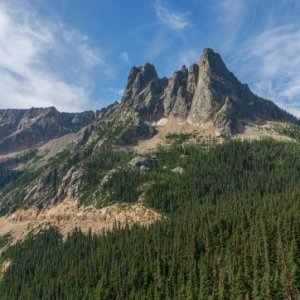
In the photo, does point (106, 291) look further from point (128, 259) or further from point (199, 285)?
point (199, 285)

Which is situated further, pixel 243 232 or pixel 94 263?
pixel 94 263

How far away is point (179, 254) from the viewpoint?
168 metres

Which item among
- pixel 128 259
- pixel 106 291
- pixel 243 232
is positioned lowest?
pixel 106 291

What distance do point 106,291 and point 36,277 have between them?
54.1 metres

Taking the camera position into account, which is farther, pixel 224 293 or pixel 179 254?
pixel 179 254

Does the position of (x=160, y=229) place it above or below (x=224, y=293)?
above

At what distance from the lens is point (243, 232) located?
6442 inches

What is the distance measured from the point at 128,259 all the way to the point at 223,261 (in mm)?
42309

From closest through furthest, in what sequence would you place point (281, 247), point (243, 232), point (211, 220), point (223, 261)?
point (281, 247) < point (223, 261) < point (243, 232) < point (211, 220)

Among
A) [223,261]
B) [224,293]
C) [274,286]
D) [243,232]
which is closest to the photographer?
[274,286]

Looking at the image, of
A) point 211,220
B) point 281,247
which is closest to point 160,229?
point 211,220

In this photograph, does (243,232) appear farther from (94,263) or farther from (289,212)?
(94,263)

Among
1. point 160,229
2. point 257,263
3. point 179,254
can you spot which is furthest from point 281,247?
point 160,229

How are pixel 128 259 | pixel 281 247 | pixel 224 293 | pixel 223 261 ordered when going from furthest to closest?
pixel 128 259
pixel 223 261
pixel 281 247
pixel 224 293
